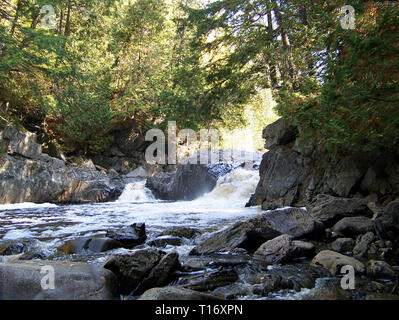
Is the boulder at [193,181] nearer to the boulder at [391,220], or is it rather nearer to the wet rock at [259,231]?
the wet rock at [259,231]

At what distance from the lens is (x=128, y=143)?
2714 centimetres

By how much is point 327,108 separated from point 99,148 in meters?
24.0

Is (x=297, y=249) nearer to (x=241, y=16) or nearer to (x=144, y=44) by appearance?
(x=241, y=16)

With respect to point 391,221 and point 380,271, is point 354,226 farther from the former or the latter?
point 380,271

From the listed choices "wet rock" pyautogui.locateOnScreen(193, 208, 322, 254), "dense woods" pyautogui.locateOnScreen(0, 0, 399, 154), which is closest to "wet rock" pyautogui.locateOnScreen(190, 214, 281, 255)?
"wet rock" pyautogui.locateOnScreen(193, 208, 322, 254)

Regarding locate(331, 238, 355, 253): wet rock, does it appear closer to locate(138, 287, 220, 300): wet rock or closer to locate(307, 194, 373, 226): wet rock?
locate(307, 194, 373, 226): wet rock

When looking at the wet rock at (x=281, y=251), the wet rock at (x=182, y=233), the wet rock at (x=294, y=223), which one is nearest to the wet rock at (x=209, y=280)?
the wet rock at (x=281, y=251)

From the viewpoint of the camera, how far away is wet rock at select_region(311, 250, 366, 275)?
3.75 metres

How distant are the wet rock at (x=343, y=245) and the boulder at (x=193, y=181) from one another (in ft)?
35.1

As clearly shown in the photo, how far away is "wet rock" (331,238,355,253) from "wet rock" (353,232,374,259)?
0.11 m

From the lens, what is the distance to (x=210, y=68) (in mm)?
10906

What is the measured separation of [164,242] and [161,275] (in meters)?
1.91

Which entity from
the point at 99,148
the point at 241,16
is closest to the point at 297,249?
the point at 241,16

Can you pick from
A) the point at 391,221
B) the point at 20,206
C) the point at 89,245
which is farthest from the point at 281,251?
the point at 20,206
